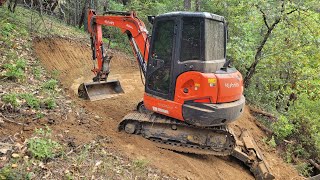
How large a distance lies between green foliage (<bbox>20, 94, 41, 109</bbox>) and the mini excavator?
5.37 feet

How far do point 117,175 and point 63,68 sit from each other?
24.0 feet

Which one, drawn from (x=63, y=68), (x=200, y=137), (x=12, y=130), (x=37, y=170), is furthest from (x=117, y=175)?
(x=63, y=68)

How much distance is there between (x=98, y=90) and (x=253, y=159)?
4154mm

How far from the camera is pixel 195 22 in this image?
5840 mm

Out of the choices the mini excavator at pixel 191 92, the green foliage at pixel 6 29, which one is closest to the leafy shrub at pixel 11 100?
the mini excavator at pixel 191 92

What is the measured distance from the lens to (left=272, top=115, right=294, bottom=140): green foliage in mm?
8810

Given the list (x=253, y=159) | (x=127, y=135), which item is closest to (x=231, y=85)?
(x=253, y=159)

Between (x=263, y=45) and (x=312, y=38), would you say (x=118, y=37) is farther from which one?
(x=312, y=38)

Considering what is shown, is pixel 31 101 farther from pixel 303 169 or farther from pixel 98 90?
pixel 303 169

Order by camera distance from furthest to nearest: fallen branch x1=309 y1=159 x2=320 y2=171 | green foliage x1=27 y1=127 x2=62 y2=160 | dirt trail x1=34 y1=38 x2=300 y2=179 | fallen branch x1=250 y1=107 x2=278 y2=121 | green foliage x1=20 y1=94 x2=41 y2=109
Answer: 1. fallen branch x1=250 y1=107 x2=278 y2=121
2. fallen branch x1=309 y1=159 x2=320 y2=171
3. green foliage x1=20 y1=94 x2=41 y2=109
4. dirt trail x1=34 y1=38 x2=300 y2=179
5. green foliage x1=27 y1=127 x2=62 y2=160

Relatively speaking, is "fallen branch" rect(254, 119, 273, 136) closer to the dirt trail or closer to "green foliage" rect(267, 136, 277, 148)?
the dirt trail

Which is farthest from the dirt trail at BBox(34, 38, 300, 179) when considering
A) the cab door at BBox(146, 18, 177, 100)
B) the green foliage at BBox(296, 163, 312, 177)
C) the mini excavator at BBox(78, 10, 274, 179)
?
the cab door at BBox(146, 18, 177, 100)

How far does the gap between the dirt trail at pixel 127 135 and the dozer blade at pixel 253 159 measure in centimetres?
18

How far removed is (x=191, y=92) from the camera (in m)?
5.98
